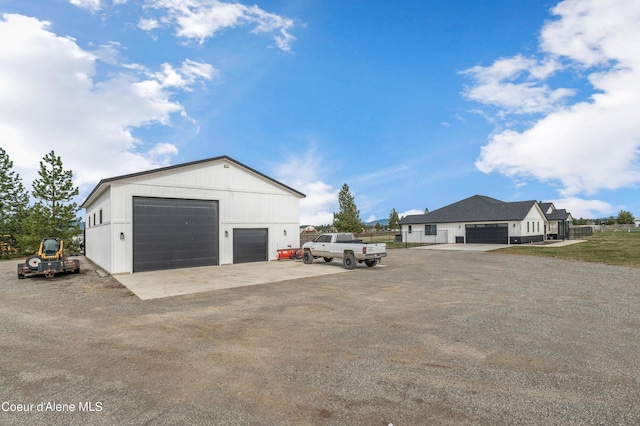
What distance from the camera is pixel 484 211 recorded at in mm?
41375

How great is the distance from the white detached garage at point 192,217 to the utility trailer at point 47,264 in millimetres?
1980

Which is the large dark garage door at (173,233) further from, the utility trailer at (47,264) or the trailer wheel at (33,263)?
the trailer wheel at (33,263)

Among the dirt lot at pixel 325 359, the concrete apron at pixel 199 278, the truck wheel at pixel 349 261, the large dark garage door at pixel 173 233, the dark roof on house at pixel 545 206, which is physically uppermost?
the dark roof on house at pixel 545 206

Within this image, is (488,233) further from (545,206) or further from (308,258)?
(308,258)

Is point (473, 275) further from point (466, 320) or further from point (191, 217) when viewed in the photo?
point (191, 217)

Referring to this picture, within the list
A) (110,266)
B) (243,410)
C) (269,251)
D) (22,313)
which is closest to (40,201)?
(110,266)

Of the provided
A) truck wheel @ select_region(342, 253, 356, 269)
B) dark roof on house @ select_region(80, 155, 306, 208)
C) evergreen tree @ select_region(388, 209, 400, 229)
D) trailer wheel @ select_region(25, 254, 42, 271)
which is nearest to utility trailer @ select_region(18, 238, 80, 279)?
trailer wheel @ select_region(25, 254, 42, 271)

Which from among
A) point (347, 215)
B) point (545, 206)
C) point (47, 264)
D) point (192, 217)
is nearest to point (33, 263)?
point (47, 264)

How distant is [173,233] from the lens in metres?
19.2

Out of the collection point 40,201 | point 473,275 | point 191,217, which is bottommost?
point 473,275

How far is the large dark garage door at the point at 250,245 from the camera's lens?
2184 cm

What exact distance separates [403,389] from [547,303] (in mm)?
7799

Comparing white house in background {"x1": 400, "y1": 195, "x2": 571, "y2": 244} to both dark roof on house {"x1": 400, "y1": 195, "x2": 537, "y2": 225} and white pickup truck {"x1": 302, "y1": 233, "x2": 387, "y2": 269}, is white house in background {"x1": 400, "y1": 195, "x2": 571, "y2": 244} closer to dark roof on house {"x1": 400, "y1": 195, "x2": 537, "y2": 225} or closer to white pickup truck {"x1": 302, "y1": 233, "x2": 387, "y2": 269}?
dark roof on house {"x1": 400, "y1": 195, "x2": 537, "y2": 225}

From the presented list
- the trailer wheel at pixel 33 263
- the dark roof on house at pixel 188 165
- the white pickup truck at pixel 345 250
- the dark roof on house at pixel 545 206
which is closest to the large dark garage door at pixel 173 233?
the dark roof on house at pixel 188 165
